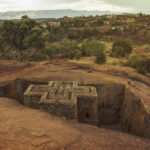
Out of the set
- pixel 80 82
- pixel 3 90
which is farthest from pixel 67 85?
pixel 3 90

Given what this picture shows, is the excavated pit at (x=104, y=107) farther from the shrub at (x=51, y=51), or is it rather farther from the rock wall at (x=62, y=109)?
the shrub at (x=51, y=51)

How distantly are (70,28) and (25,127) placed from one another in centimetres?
4420

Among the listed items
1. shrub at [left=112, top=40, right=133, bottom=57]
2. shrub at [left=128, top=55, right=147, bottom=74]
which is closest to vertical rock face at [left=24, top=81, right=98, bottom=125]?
shrub at [left=128, top=55, right=147, bottom=74]

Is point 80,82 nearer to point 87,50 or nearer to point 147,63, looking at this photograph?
point 147,63

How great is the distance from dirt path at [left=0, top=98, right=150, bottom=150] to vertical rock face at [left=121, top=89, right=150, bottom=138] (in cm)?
192

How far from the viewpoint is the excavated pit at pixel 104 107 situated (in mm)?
7508

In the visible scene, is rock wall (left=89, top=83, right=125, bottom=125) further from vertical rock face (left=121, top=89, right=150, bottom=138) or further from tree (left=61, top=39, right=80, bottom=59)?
tree (left=61, top=39, right=80, bottom=59)

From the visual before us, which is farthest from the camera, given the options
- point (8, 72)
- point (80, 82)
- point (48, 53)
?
point (48, 53)

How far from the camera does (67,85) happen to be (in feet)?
31.9

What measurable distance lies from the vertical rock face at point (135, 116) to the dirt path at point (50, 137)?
1.92 metres

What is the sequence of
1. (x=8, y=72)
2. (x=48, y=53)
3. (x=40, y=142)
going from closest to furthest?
(x=40, y=142) < (x=8, y=72) < (x=48, y=53)

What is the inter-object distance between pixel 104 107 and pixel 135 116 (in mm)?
2930

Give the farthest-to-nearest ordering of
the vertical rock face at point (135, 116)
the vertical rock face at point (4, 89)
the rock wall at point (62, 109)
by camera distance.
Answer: the vertical rock face at point (4, 89)
the vertical rock face at point (135, 116)
the rock wall at point (62, 109)

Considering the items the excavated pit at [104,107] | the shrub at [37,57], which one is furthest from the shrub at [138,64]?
the shrub at [37,57]
